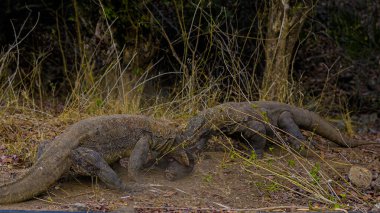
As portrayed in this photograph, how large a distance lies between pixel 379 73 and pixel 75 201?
28.0ft

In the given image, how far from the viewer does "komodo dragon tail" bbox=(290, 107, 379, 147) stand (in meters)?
9.44

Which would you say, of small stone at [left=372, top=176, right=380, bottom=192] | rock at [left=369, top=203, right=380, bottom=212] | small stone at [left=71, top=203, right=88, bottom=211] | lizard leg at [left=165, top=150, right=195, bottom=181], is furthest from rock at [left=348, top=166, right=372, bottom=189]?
small stone at [left=71, top=203, right=88, bottom=211]

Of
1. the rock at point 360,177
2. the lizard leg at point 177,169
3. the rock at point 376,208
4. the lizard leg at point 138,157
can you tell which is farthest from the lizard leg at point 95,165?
the rock at point 360,177

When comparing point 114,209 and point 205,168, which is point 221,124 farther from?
point 114,209

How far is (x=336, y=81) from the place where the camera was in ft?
42.7

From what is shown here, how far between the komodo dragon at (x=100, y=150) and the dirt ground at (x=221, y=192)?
0.16 meters

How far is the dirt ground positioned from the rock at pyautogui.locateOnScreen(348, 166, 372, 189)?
79 millimetres

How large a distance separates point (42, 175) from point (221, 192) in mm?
1825

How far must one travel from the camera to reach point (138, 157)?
7.36 m

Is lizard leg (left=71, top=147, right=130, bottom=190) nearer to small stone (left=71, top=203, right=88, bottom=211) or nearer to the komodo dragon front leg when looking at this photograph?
small stone (left=71, top=203, right=88, bottom=211)

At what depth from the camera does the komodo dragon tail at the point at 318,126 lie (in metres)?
9.44

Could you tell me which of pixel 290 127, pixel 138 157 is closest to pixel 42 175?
pixel 138 157

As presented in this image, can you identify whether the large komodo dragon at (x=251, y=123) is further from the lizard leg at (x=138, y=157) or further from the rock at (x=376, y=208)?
the rock at (x=376, y=208)

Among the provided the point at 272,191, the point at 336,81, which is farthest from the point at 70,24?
the point at 272,191
